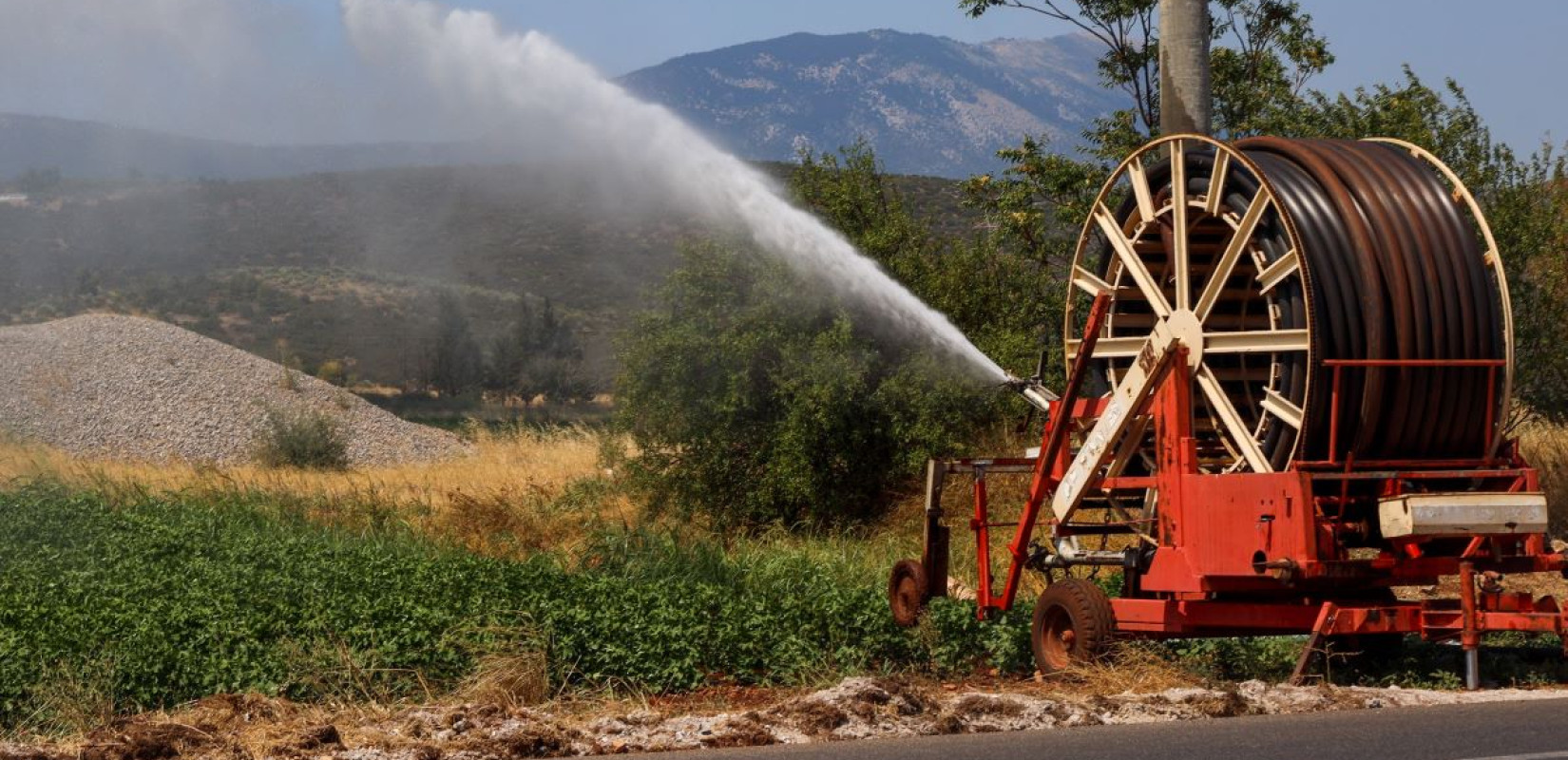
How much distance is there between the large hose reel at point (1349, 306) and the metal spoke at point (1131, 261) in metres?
0.02

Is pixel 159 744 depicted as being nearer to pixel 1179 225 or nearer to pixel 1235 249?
pixel 1235 249

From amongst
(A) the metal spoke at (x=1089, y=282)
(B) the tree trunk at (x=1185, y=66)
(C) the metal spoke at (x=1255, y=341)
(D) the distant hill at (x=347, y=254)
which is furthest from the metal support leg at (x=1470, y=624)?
(D) the distant hill at (x=347, y=254)

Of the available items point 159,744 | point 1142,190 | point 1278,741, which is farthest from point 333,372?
point 1278,741

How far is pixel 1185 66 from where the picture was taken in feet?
52.4

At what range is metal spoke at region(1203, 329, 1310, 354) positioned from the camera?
34.0 ft

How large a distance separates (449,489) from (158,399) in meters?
20.3

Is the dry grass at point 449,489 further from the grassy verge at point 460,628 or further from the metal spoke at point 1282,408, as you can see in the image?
the metal spoke at point 1282,408

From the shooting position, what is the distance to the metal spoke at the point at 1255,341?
10.4 metres

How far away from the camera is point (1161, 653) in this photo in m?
11.6

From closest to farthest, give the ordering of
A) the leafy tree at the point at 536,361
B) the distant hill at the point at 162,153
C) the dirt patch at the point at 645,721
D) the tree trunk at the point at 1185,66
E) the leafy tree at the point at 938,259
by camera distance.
Answer: 1. the dirt patch at the point at 645,721
2. the tree trunk at the point at 1185,66
3. the leafy tree at the point at 938,259
4. the leafy tree at the point at 536,361
5. the distant hill at the point at 162,153

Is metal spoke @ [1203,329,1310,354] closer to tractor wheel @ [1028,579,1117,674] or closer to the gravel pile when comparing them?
tractor wheel @ [1028,579,1117,674]

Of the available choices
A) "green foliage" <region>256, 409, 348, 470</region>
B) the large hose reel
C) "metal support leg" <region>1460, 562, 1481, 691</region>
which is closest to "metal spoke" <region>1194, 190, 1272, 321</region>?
the large hose reel

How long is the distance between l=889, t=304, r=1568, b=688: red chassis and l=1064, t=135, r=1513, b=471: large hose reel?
22 centimetres

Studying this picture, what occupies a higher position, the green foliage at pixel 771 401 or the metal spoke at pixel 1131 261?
the metal spoke at pixel 1131 261
